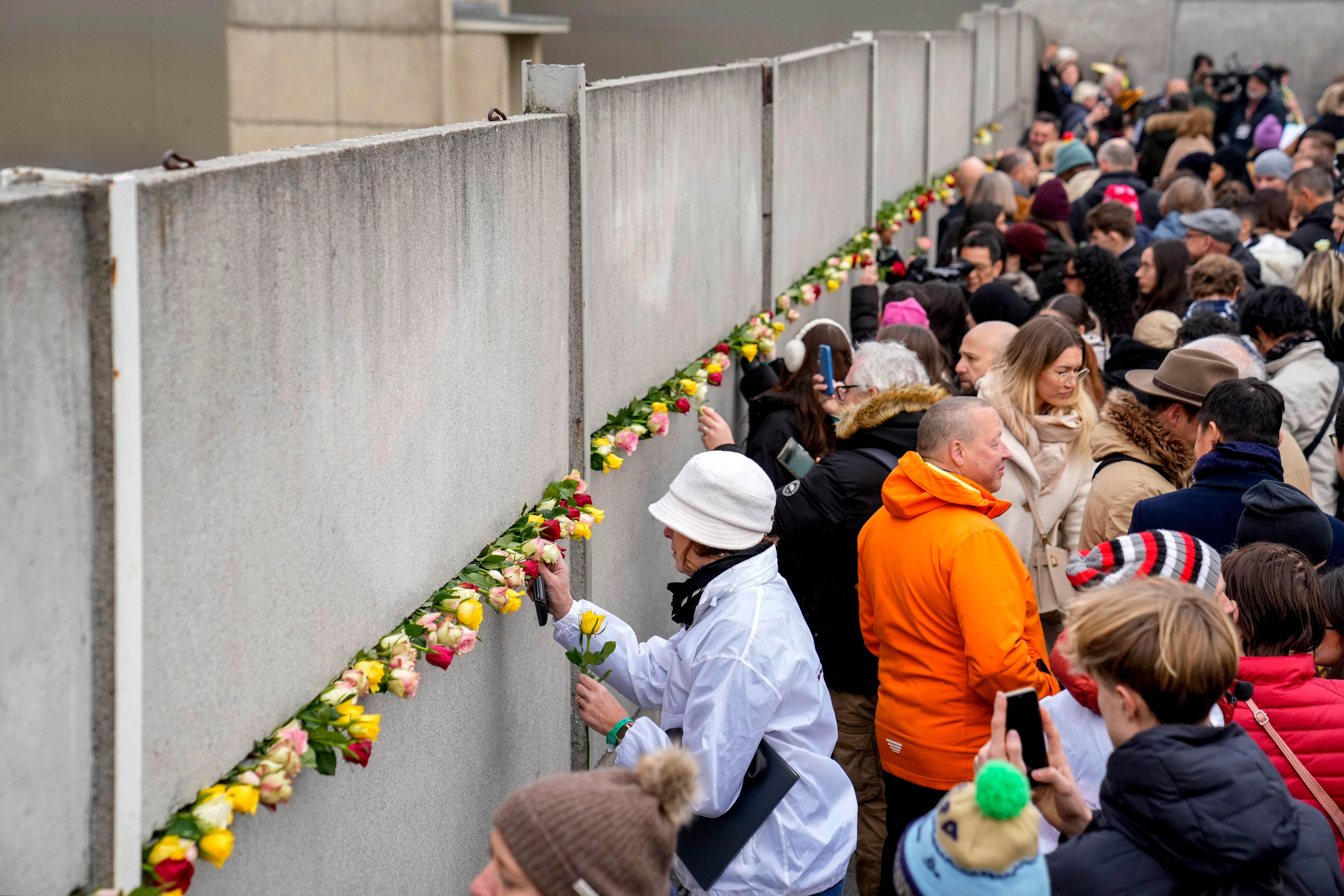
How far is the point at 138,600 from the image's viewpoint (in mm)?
1936

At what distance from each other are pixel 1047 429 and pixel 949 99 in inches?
397

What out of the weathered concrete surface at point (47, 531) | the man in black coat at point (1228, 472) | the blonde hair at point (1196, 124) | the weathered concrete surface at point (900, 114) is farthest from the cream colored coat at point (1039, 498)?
the blonde hair at point (1196, 124)

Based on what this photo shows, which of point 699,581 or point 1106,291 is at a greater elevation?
point 1106,291

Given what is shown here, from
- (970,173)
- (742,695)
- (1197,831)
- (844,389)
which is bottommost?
(742,695)

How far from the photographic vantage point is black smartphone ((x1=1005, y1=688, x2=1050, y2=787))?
2771 mm

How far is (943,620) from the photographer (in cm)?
379

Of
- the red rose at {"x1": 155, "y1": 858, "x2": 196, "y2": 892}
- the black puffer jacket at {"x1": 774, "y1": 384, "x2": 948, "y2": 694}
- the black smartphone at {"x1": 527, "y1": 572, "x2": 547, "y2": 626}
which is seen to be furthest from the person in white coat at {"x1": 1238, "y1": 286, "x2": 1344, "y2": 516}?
the red rose at {"x1": 155, "y1": 858, "x2": 196, "y2": 892}

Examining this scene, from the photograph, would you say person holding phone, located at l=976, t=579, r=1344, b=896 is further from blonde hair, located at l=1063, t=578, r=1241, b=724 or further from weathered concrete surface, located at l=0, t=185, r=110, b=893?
weathered concrete surface, located at l=0, t=185, r=110, b=893

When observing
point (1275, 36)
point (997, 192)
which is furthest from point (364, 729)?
point (1275, 36)

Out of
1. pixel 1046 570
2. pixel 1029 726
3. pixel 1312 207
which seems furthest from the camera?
pixel 1312 207

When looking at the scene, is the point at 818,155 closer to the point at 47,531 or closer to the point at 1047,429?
the point at 1047,429

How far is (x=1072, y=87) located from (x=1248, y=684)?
69.0 feet

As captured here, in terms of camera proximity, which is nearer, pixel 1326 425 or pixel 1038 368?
pixel 1038 368

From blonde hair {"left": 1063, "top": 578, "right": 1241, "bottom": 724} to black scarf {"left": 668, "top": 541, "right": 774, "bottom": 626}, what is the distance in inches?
41.9
